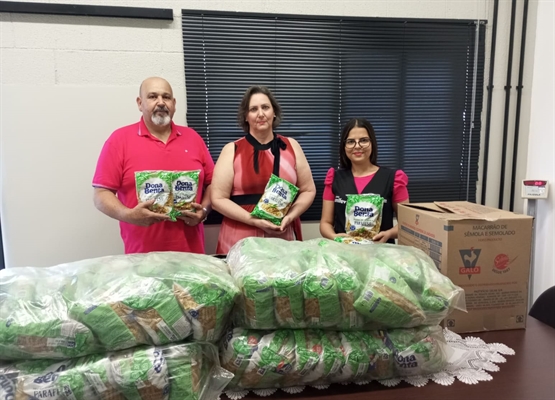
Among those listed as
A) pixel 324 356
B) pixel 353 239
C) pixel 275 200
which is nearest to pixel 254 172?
pixel 275 200

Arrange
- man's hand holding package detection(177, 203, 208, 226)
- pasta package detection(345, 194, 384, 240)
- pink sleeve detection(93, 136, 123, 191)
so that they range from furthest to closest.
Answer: pink sleeve detection(93, 136, 123, 191), man's hand holding package detection(177, 203, 208, 226), pasta package detection(345, 194, 384, 240)

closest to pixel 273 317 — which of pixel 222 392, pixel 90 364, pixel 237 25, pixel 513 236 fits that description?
pixel 222 392

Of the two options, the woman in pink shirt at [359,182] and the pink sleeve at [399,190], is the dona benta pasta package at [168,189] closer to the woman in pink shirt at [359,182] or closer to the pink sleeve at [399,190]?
the woman in pink shirt at [359,182]

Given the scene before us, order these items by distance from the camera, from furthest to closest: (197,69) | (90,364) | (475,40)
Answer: (475,40)
(197,69)
(90,364)

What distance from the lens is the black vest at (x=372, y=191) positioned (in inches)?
74.3

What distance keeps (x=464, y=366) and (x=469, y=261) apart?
1.00ft

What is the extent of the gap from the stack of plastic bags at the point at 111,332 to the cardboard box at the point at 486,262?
26.3 inches

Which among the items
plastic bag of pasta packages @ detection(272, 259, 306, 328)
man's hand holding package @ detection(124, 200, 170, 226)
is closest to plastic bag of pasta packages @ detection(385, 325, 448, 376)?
plastic bag of pasta packages @ detection(272, 259, 306, 328)

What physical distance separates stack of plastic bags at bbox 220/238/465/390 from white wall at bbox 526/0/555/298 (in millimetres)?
1936

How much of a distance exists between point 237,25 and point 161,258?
6.12ft

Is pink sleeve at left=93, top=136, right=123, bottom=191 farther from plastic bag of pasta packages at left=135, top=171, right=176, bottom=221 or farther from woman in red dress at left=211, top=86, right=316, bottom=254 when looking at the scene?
woman in red dress at left=211, top=86, right=316, bottom=254

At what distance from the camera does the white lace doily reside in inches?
35.2

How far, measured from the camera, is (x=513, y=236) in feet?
3.78

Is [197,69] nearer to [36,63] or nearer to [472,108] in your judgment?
[36,63]
